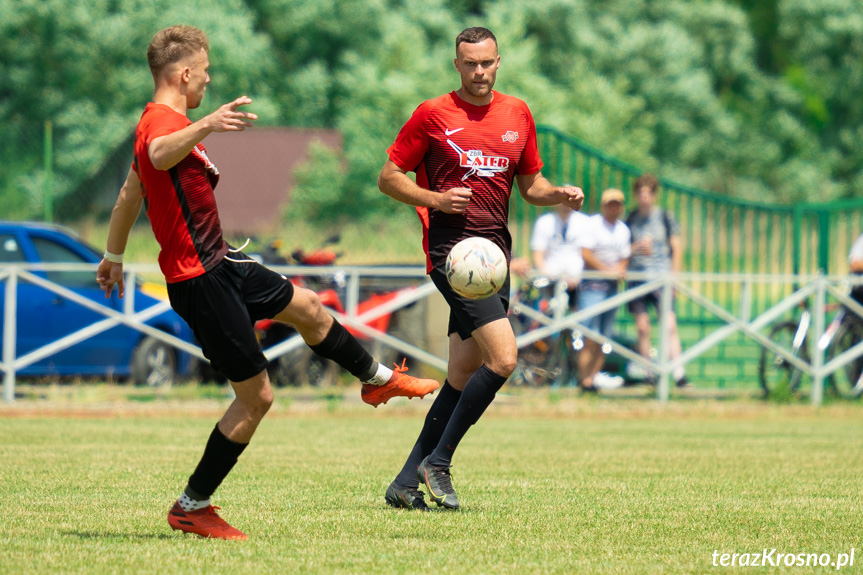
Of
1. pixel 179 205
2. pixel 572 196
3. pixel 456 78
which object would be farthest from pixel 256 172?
pixel 179 205

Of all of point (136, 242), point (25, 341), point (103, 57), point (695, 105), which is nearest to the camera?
point (25, 341)

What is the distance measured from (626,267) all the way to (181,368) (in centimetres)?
501

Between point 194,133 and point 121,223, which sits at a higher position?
point 194,133

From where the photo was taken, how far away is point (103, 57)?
32531mm

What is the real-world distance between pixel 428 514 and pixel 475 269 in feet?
3.87

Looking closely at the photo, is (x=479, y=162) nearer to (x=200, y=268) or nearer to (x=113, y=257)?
(x=200, y=268)

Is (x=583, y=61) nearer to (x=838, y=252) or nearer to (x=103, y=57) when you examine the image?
(x=103, y=57)

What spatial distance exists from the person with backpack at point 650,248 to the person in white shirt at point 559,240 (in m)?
0.58

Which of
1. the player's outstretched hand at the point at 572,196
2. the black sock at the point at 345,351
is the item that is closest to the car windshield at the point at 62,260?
the black sock at the point at 345,351

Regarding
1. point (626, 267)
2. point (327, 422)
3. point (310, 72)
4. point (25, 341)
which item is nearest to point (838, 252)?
point (626, 267)

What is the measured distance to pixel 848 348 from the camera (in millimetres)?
13164

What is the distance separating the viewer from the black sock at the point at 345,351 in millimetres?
5418

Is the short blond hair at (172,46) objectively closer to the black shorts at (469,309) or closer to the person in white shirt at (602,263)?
the black shorts at (469,309)

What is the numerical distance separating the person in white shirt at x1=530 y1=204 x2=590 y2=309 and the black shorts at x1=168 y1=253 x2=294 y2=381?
8.17m
